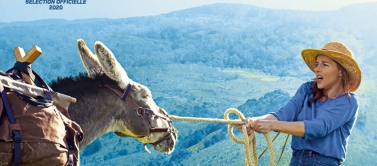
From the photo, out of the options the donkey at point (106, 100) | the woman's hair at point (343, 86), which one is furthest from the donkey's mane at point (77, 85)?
the woman's hair at point (343, 86)

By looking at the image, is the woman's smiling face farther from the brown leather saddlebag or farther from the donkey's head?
the brown leather saddlebag

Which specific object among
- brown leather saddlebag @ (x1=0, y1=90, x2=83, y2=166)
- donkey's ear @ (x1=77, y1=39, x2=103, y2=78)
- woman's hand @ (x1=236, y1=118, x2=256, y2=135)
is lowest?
woman's hand @ (x1=236, y1=118, x2=256, y2=135)

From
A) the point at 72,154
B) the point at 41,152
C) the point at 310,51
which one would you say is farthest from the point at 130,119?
the point at 310,51

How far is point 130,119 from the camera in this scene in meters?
3.49

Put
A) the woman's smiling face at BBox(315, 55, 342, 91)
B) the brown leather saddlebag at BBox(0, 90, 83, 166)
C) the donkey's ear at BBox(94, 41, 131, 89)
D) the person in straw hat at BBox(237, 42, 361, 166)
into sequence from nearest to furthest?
the brown leather saddlebag at BBox(0, 90, 83, 166) < the donkey's ear at BBox(94, 41, 131, 89) < the person in straw hat at BBox(237, 42, 361, 166) < the woman's smiling face at BBox(315, 55, 342, 91)

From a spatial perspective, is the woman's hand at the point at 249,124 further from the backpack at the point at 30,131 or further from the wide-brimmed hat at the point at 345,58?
the backpack at the point at 30,131

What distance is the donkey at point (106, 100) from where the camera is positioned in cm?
331

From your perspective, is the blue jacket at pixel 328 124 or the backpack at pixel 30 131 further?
the blue jacket at pixel 328 124

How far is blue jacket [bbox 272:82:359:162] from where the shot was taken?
3.32 meters

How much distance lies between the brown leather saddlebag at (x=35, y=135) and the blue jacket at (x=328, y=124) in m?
1.68

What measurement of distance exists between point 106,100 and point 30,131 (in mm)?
996

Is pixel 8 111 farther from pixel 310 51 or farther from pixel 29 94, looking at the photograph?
pixel 310 51

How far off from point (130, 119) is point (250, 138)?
92 centimetres

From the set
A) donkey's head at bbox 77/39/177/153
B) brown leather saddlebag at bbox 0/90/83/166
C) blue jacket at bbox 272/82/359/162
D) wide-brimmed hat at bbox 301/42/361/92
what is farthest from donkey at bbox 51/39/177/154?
wide-brimmed hat at bbox 301/42/361/92
